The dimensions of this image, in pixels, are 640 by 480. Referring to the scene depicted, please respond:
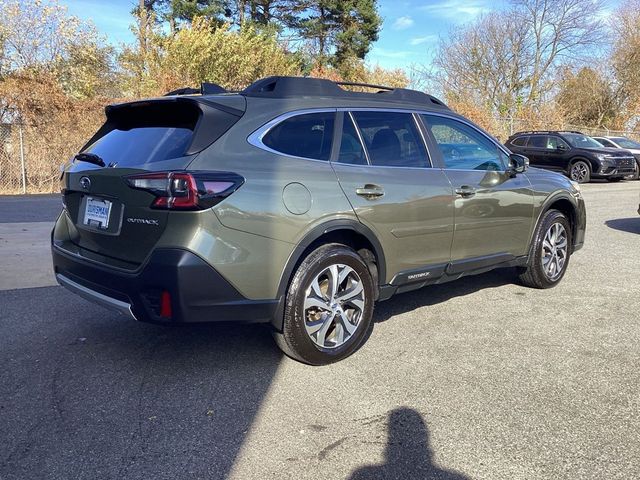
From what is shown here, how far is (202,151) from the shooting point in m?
3.17

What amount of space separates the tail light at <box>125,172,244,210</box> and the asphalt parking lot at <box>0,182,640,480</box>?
1152 mm

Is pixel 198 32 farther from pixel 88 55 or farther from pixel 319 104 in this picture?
pixel 319 104

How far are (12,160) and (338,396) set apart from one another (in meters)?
12.4

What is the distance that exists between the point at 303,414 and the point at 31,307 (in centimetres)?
309

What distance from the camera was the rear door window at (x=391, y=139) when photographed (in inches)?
159

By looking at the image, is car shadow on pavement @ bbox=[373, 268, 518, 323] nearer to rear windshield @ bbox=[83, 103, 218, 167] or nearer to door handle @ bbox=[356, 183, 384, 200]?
door handle @ bbox=[356, 183, 384, 200]

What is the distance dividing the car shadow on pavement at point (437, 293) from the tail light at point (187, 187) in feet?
6.74

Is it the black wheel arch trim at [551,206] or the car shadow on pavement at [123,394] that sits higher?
the black wheel arch trim at [551,206]

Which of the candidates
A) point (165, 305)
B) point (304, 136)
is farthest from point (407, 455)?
point (304, 136)

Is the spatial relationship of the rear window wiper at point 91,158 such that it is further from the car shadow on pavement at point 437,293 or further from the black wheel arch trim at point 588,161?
the black wheel arch trim at point 588,161

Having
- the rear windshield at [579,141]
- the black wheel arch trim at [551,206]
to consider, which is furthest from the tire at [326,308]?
the rear windshield at [579,141]

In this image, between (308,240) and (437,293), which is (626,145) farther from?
(308,240)

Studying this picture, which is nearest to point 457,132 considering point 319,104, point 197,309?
point 319,104

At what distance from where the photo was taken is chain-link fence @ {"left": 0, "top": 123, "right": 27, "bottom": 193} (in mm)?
Result: 12727
